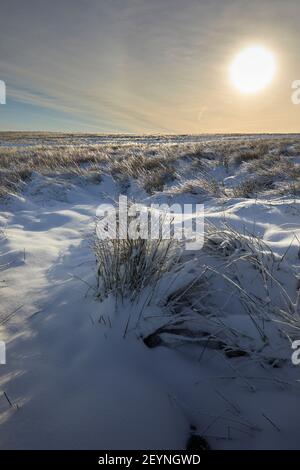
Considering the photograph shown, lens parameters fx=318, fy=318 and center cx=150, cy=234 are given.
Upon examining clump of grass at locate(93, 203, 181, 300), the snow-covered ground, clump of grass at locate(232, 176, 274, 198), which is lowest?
the snow-covered ground

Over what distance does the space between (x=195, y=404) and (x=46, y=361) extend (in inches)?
30.9

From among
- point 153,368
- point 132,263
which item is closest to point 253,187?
point 132,263

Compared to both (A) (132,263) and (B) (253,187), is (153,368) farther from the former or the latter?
(B) (253,187)

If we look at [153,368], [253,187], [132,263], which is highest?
[253,187]

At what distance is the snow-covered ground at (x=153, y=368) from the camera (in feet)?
4.38

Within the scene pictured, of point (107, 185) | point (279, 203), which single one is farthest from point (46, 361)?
point (107, 185)

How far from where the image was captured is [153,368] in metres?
1.62

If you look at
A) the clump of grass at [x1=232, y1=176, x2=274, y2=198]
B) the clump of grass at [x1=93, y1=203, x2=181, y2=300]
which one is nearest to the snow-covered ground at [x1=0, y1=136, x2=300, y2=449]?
the clump of grass at [x1=93, y1=203, x2=181, y2=300]

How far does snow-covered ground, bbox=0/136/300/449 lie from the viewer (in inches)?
52.5

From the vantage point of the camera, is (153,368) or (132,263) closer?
(153,368)

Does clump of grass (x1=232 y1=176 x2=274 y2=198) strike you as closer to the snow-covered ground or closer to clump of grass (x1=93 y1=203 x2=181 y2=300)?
the snow-covered ground

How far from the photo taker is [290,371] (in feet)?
5.03

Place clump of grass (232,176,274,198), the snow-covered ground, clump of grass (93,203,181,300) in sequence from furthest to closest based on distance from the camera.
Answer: clump of grass (232,176,274,198), clump of grass (93,203,181,300), the snow-covered ground
